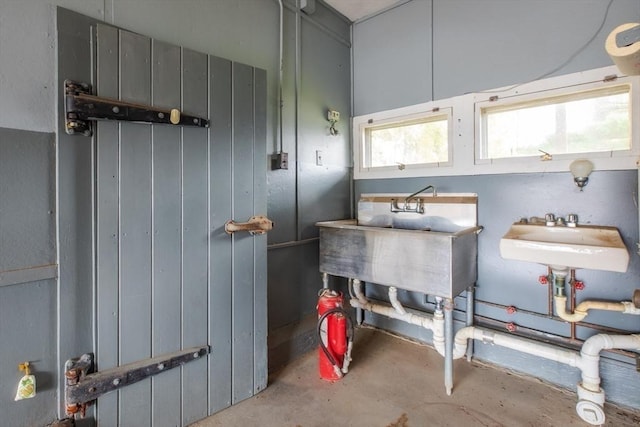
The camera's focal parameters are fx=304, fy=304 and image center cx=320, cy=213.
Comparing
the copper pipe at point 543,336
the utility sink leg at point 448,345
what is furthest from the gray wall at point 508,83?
the utility sink leg at point 448,345

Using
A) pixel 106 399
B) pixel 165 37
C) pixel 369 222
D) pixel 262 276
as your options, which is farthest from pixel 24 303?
pixel 369 222

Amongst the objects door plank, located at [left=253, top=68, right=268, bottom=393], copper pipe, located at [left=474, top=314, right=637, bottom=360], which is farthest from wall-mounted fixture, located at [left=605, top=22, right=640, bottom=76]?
door plank, located at [left=253, top=68, right=268, bottom=393]

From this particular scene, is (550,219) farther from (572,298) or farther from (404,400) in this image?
(404,400)

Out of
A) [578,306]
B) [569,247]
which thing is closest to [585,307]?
[578,306]

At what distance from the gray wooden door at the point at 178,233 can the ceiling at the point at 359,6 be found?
3.90 feet

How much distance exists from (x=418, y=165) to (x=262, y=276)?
1.41 m

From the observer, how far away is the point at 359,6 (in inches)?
93.5

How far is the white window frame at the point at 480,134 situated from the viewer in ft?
5.15

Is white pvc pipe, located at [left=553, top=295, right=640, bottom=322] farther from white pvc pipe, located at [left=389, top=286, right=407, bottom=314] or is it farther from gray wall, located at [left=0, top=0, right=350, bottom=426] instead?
gray wall, located at [left=0, top=0, right=350, bottom=426]

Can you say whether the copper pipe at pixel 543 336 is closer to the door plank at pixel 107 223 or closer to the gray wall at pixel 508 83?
the gray wall at pixel 508 83

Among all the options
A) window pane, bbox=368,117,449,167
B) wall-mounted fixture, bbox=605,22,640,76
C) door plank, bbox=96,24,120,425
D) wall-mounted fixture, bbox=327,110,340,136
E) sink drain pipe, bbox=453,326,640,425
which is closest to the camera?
wall-mounted fixture, bbox=605,22,640,76

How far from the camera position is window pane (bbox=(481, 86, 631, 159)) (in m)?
1.62

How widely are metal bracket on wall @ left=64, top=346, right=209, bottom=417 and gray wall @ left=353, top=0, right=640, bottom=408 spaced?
1764 mm

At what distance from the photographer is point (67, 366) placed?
113cm
